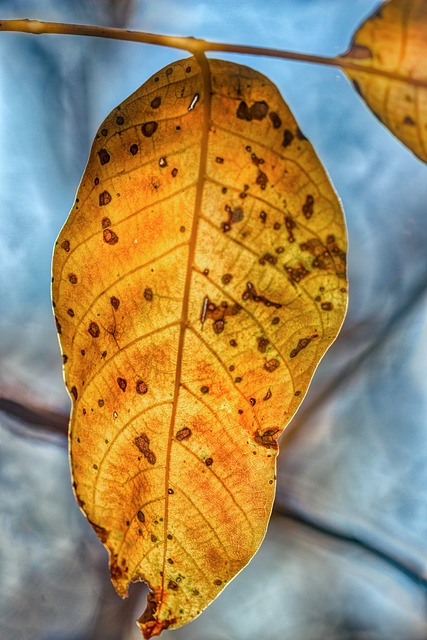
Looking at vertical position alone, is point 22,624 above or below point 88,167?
below

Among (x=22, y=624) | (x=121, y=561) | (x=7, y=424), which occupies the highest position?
(x=121, y=561)

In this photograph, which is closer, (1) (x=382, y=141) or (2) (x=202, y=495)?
(2) (x=202, y=495)

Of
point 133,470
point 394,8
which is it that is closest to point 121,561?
point 133,470

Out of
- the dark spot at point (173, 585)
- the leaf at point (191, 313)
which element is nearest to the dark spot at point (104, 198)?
the leaf at point (191, 313)

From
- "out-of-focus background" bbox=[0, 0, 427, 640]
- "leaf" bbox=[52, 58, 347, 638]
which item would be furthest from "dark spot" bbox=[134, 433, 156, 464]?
"out-of-focus background" bbox=[0, 0, 427, 640]

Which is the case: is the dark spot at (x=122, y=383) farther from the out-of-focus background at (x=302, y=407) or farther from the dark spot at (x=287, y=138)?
the out-of-focus background at (x=302, y=407)

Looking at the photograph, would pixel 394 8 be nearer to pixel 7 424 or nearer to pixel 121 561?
pixel 121 561

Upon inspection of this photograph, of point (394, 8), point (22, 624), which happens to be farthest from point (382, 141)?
point (22, 624)
